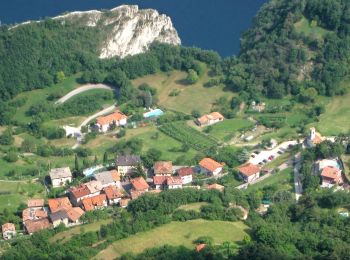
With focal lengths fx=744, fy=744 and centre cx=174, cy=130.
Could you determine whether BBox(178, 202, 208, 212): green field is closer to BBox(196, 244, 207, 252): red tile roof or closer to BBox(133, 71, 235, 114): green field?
BBox(196, 244, 207, 252): red tile roof

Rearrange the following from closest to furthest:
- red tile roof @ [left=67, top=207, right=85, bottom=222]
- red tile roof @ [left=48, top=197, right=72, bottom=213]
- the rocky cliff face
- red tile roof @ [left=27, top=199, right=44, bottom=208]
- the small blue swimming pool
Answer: red tile roof @ [left=67, top=207, right=85, bottom=222] → red tile roof @ [left=48, top=197, right=72, bottom=213] → red tile roof @ [left=27, top=199, right=44, bottom=208] → the small blue swimming pool → the rocky cliff face

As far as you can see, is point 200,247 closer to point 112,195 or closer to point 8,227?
point 112,195

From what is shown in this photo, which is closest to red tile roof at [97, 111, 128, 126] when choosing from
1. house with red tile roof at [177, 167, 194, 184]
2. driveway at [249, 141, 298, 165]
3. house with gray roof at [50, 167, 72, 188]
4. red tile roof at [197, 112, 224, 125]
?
red tile roof at [197, 112, 224, 125]

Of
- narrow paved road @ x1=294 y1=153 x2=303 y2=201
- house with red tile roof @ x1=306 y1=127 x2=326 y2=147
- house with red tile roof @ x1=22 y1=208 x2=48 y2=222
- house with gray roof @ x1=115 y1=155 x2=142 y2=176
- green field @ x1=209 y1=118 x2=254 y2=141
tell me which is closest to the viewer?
house with red tile roof @ x1=22 y1=208 x2=48 y2=222

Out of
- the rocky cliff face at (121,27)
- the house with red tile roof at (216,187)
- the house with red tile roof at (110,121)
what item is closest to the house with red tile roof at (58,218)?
the house with red tile roof at (216,187)

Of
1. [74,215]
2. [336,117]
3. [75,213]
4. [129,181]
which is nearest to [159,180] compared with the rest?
[129,181]

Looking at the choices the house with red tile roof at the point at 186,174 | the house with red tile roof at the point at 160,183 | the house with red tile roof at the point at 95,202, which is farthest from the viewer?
the house with red tile roof at the point at 186,174

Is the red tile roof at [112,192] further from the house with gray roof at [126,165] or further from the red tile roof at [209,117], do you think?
the red tile roof at [209,117]
